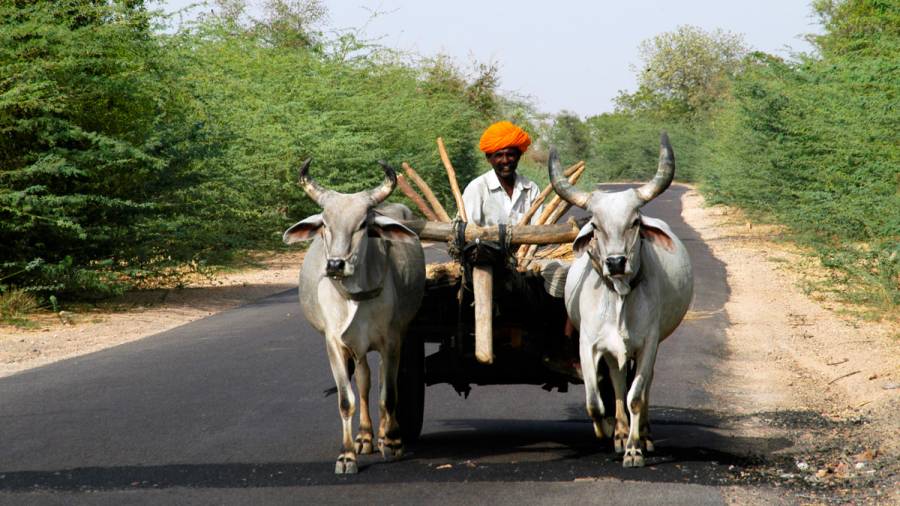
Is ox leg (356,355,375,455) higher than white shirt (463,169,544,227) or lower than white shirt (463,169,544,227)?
lower

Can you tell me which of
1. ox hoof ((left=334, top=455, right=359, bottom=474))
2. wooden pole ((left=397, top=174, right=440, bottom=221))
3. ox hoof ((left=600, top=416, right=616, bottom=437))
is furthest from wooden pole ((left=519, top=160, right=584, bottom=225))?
ox hoof ((left=334, top=455, right=359, bottom=474))

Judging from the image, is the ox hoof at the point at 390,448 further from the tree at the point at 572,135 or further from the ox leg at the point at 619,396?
the tree at the point at 572,135

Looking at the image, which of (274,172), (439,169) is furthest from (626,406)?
(439,169)

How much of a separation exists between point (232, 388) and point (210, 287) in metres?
9.48

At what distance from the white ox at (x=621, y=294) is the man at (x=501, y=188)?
1.08 metres

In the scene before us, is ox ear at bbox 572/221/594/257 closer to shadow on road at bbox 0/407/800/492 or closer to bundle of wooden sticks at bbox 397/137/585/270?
bundle of wooden sticks at bbox 397/137/585/270

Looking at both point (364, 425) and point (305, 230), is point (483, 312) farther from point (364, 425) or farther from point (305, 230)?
point (305, 230)

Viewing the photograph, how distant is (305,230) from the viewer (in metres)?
6.46

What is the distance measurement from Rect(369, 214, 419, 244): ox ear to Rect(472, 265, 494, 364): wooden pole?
394 millimetres

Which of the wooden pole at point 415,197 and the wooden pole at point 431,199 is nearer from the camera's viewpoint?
the wooden pole at point 415,197

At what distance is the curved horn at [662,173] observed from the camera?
612cm

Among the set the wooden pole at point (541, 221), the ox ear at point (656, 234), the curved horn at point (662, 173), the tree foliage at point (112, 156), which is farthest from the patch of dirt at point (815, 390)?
the tree foliage at point (112, 156)

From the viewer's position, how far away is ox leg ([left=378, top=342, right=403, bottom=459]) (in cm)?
653

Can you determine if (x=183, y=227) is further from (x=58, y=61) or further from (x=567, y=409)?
(x=567, y=409)
